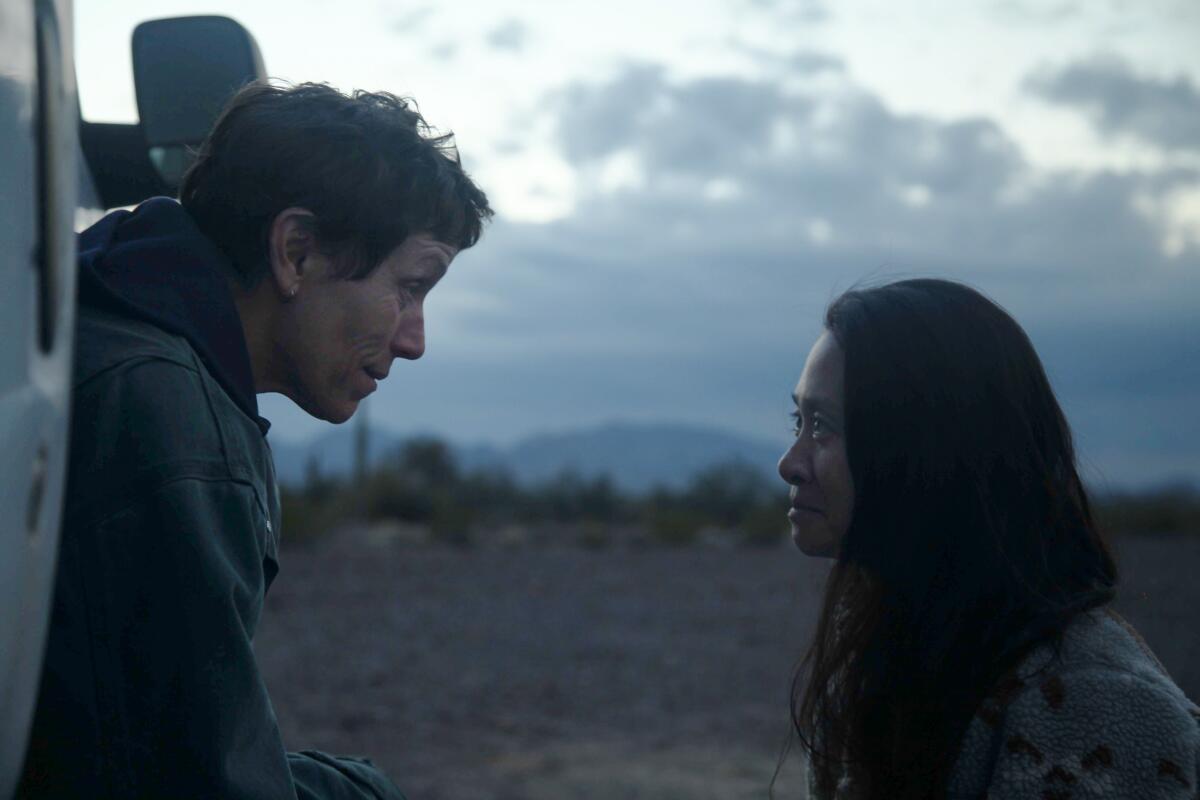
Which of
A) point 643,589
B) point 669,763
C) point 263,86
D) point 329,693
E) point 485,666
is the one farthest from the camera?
point 643,589

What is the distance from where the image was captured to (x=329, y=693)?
9.58 meters

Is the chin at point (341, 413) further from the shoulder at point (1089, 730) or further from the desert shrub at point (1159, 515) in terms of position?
the desert shrub at point (1159, 515)

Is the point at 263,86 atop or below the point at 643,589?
atop

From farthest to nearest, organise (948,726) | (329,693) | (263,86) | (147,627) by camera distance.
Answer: (329,693), (263,86), (948,726), (147,627)

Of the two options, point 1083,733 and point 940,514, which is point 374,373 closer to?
point 940,514

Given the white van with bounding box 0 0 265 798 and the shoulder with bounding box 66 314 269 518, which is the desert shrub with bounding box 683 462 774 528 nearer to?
the shoulder with bounding box 66 314 269 518

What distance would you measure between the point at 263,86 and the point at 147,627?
103 centimetres

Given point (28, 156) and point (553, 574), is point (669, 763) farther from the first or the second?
point (553, 574)

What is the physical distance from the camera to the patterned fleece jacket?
1.93 metres

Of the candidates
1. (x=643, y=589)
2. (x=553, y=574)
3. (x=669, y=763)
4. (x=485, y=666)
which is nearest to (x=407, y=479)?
(x=553, y=574)

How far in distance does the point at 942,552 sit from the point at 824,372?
377mm

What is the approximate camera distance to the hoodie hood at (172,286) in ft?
6.21

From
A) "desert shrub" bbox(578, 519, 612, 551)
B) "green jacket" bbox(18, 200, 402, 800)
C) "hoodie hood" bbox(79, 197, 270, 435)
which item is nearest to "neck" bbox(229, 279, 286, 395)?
"hoodie hood" bbox(79, 197, 270, 435)

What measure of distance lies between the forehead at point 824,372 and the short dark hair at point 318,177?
2.33ft
